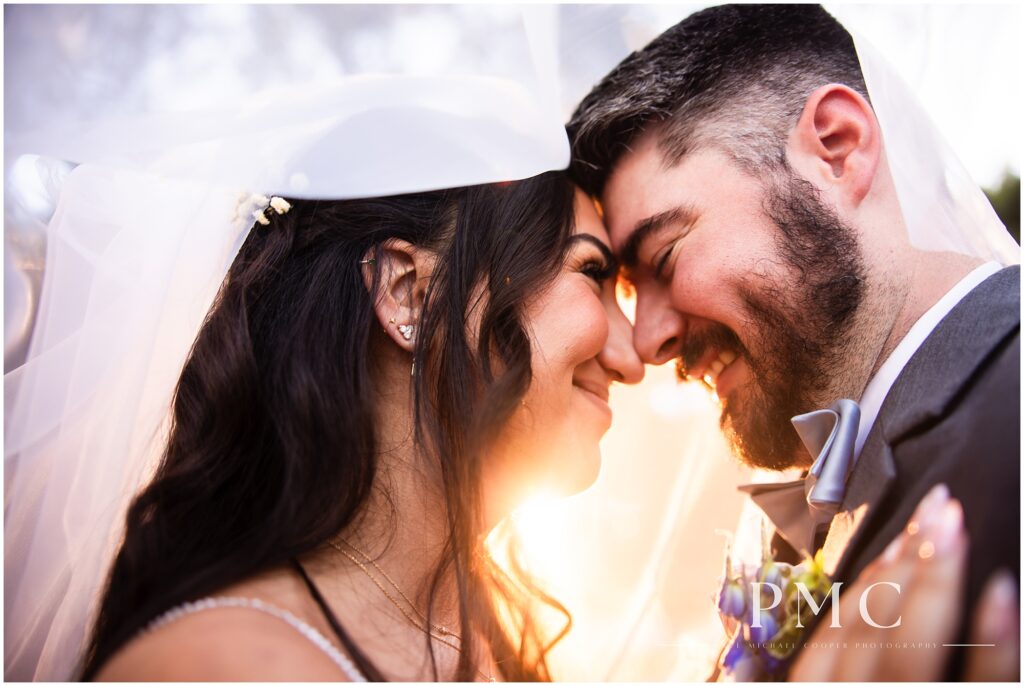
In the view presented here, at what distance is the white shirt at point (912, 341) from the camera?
2127 mm

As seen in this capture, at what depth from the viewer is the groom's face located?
2.46 meters

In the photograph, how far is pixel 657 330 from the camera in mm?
2736

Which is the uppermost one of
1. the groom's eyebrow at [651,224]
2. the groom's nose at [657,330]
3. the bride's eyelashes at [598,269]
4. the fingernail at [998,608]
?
the groom's eyebrow at [651,224]

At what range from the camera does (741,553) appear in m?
3.22

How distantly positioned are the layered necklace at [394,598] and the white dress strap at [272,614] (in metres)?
0.35

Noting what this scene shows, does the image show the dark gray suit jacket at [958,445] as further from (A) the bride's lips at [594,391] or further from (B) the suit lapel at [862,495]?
(A) the bride's lips at [594,391]

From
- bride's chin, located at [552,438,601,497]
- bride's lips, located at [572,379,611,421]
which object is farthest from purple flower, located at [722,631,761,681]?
bride's lips, located at [572,379,611,421]

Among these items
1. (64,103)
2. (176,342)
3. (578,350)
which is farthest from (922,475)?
(64,103)

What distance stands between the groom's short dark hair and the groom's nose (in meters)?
0.53

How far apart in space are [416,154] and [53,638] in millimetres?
1862

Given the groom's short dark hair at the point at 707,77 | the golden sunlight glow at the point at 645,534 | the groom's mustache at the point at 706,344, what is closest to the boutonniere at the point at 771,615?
the groom's mustache at the point at 706,344

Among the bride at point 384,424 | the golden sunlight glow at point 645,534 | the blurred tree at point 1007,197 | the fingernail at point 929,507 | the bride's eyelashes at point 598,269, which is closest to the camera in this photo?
the fingernail at point 929,507

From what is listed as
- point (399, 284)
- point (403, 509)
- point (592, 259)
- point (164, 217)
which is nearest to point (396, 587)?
point (403, 509)

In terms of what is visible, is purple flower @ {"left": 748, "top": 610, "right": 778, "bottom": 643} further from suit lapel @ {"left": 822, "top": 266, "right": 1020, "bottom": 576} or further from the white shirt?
the white shirt
